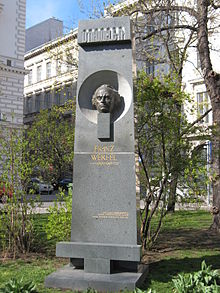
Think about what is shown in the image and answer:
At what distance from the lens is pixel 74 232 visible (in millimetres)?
6766

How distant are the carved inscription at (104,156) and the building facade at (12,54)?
29.9m

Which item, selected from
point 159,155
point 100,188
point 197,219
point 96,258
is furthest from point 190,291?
point 197,219

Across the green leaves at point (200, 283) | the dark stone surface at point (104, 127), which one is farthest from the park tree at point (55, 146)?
the green leaves at point (200, 283)

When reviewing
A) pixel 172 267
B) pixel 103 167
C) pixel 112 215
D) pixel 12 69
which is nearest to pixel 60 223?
pixel 112 215

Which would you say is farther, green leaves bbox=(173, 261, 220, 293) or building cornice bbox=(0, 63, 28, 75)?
building cornice bbox=(0, 63, 28, 75)

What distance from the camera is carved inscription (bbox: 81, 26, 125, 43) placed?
695 centimetres

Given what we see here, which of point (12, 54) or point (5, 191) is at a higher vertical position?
point (12, 54)

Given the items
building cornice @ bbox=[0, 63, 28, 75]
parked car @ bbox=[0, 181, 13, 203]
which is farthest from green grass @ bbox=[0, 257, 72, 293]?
building cornice @ bbox=[0, 63, 28, 75]

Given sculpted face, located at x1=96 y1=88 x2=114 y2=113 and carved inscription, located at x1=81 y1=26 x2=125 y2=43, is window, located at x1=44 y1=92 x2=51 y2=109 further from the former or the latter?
sculpted face, located at x1=96 y1=88 x2=114 y2=113

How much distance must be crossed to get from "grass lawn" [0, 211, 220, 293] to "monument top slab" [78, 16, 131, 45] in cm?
421

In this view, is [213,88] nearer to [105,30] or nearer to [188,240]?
[188,240]

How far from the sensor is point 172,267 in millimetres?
7707

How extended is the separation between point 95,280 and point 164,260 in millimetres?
2664

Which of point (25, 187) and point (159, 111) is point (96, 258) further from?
point (159, 111)
